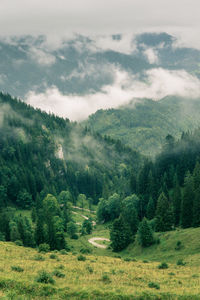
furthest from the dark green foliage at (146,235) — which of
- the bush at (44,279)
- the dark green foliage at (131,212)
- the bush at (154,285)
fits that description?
the bush at (44,279)

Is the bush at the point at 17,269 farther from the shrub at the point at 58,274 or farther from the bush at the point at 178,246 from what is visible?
the bush at the point at 178,246

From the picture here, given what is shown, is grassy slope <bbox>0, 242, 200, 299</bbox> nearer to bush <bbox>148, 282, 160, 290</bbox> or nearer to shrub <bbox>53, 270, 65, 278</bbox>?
bush <bbox>148, 282, 160, 290</bbox>

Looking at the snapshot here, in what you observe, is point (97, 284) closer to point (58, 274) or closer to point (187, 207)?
point (58, 274)

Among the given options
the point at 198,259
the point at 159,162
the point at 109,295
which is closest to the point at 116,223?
the point at 198,259

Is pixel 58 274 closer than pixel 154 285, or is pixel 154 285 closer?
pixel 154 285

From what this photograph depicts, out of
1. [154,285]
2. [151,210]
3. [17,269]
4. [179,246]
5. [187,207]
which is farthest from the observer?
[151,210]

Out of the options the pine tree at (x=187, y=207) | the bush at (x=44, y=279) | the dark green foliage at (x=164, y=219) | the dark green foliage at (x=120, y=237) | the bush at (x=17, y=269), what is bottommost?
the dark green foliage at (x=120, y=237)

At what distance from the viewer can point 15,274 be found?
30328 mm

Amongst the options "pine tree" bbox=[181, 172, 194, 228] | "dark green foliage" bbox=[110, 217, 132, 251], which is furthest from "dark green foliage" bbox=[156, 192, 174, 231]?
"dark green foliage" bbox=[110, 217, 132, 251]

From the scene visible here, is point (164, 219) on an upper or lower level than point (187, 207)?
lower

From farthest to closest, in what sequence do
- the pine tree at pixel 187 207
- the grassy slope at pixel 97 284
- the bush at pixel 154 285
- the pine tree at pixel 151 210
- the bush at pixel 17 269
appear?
the pine tree at pixel 151 210
the pine tree at pixel 187 207
the bush at pixel 17 269
the bush at pixel 154 285
the grassy slope at pixel 97 284

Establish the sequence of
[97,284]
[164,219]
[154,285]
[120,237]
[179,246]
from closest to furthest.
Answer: [97,284] → [154,285] → [179,246] → [120,237] → [164,219]

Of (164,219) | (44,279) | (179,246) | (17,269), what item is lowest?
(164,219)

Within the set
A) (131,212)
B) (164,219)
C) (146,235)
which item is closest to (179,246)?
(146,235)
